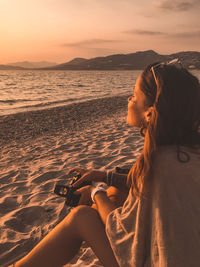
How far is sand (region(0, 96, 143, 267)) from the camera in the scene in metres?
2.84

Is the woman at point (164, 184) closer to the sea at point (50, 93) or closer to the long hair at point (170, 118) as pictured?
the long hair at point (170, 118)

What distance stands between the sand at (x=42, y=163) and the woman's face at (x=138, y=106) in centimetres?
157

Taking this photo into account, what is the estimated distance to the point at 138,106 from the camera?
62.9 inches

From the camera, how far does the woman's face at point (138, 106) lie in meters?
1.55

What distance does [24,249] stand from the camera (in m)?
2.62

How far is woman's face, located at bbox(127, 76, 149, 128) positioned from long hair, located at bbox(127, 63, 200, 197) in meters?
0.19

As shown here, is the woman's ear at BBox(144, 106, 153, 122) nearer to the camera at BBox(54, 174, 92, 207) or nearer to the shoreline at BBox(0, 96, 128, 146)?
the camera at BBox(54, 174, 92, 207)

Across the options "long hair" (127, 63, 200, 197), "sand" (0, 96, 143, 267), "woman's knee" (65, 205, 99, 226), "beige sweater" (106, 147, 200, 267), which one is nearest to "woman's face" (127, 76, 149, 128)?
"long hair" (127, 63, 200, 197)

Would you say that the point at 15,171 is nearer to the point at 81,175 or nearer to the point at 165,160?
the point at 81,175

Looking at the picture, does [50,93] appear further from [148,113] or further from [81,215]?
[148,113]

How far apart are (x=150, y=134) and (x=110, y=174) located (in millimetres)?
976

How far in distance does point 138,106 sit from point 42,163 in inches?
154

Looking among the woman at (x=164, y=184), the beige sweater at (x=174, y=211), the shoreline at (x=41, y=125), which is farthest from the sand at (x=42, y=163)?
the beige sweater at (x=174, y=211)

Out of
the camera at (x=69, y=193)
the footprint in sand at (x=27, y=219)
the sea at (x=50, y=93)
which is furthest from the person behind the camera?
the sea at (x=50, y=93)
